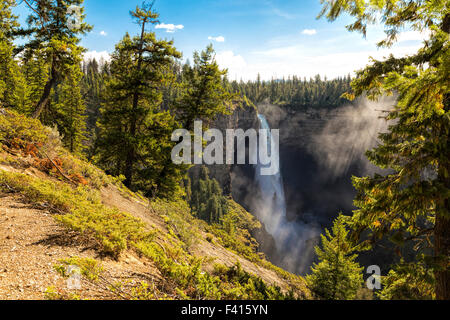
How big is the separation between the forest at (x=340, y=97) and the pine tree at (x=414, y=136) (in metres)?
Answer: 0.02

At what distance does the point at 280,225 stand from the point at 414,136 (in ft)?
205

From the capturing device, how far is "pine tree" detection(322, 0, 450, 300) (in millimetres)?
2736

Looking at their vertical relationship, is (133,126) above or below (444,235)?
above

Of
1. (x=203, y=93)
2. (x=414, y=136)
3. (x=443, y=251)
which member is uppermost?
(x=203, y=93)

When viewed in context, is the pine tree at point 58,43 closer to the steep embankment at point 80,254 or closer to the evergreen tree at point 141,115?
the evergreen tree at point 141,115

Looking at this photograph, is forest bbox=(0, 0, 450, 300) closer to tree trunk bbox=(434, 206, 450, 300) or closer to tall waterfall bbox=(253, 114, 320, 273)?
tree trunk bbox=(434, 206, 450, 300)

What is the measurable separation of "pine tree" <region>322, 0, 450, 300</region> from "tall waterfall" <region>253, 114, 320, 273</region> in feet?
175

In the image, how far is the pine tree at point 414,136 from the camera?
2.74 m

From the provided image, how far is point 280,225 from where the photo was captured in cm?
6159

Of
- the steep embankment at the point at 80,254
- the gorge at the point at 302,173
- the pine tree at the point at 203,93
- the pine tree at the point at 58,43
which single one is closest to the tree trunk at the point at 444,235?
the steep embankment at the point at 80,254

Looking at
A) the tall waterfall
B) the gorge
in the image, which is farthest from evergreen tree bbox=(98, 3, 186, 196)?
the tall waterfall

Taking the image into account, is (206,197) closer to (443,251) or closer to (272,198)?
(272,198)

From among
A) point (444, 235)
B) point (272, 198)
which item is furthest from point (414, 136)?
point (272, 198)

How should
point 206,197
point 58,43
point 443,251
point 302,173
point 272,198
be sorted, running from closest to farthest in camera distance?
point 443,251 < point 58,43 < point 206,197 < point 272,198 < point 302,173
